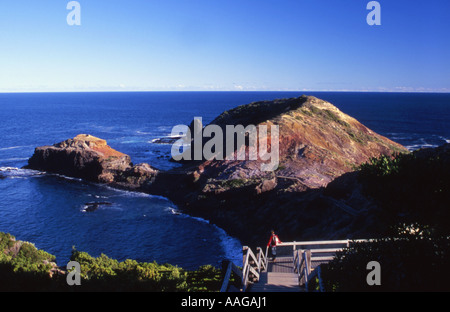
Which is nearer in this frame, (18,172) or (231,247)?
(231,247)

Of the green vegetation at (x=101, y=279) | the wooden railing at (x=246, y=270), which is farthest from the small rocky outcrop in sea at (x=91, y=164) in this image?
the wooden railing at (x=246, y=270)

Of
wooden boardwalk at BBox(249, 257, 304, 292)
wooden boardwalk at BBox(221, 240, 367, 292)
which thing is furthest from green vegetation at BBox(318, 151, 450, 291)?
wooden boardwalk at BBox(249, 257, 304, 292)

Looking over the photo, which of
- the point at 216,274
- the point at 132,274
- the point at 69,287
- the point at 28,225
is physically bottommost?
the point at 28,225

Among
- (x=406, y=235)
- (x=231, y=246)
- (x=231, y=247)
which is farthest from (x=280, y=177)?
(x=406, y=235)

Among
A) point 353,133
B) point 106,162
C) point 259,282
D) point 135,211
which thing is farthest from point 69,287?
point 353,133

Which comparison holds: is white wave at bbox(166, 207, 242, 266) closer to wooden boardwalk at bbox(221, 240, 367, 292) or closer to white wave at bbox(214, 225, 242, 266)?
white wave at bbox(214, 225, 242, 266)

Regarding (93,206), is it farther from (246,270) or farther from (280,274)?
(246,270)

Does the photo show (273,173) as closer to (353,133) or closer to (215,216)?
(215,216)
